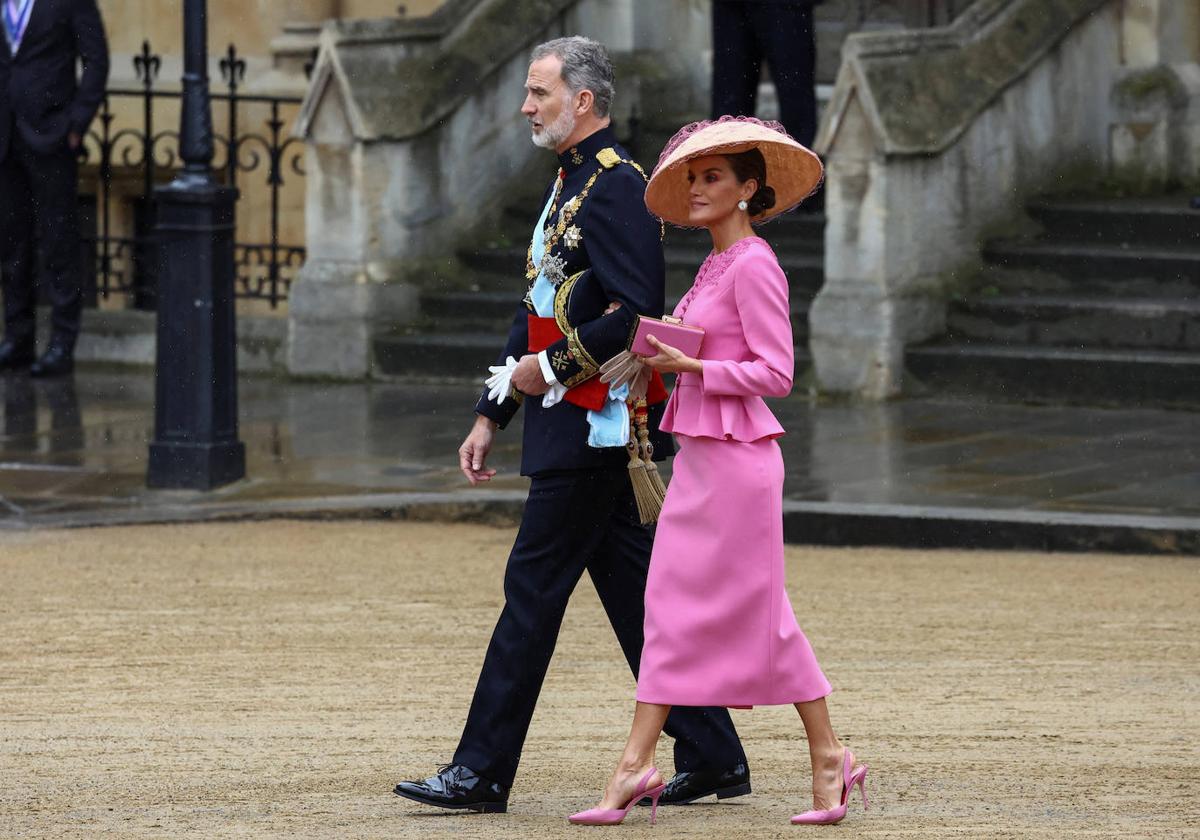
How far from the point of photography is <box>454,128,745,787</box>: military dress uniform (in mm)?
5812

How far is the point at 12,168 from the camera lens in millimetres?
14938

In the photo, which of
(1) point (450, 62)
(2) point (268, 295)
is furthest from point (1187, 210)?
(2) point (268, 295)

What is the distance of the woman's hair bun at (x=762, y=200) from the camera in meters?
5.79

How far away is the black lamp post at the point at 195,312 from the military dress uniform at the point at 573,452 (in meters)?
5.36

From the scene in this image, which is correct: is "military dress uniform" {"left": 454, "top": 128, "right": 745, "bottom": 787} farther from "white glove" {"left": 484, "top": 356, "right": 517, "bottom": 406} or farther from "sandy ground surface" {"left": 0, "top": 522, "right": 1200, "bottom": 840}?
"sandy ground surface" {"left": 0, "top": 522, "right": 1200, "bottom": 840}

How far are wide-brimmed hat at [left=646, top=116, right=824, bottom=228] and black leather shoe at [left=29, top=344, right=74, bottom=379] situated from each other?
370 inches

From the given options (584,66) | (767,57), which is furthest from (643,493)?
(767,57)

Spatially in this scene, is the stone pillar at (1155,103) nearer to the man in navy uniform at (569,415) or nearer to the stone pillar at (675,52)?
the stone pillar at (675,52)

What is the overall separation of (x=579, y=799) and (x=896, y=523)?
411cm

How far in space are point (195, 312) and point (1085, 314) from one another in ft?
15.8

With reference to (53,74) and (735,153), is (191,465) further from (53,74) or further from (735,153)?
(735,153)

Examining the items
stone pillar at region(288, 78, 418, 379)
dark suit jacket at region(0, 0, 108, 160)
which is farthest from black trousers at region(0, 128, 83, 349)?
stone pillar at region(288, 78, 418, 379)

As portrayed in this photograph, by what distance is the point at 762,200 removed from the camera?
19.0ft

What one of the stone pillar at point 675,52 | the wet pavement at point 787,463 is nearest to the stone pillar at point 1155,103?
the wet pavement at point 787,463
